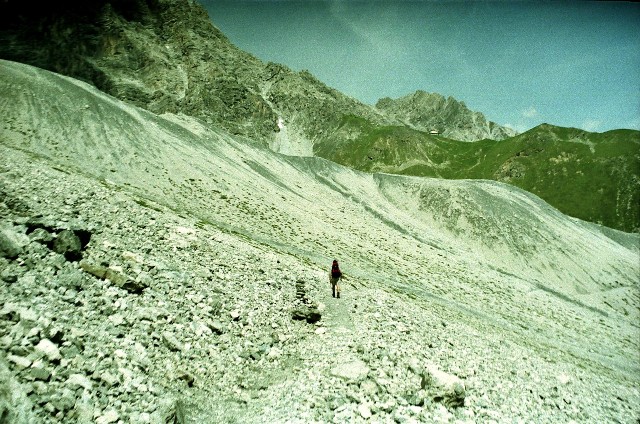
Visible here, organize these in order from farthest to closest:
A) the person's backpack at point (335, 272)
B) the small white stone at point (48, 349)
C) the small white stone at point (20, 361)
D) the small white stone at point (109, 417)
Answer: the person's backpack at point (335, 272)
the small white stone at point (48, 349)
the small white stone at point (109, 417)
the small white stone at point (20, 361)

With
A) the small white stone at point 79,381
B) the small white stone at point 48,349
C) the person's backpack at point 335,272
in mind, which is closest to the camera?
the small white stone at point 79,381

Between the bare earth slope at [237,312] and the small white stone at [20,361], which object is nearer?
the small white stone at [20,361]

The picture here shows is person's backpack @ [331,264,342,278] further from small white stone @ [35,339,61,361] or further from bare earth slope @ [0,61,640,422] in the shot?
small white stone @ [35,339,61,361]

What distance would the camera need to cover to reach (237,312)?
1520 centimetres

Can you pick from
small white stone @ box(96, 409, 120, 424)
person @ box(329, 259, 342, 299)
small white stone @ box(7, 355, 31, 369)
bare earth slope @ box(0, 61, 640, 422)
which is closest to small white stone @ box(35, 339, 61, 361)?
bare earth slope @ box(0, 61, 640, 422)

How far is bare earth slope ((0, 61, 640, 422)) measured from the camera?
10.4m

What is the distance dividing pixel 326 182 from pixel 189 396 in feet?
219

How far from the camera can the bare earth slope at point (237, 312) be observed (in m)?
10.4

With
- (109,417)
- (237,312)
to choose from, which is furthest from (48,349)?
(237,312)

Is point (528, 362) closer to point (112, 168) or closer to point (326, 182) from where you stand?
point (112, 168)

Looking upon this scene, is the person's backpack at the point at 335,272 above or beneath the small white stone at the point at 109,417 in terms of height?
above

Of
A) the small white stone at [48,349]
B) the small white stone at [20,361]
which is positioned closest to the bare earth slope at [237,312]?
the small white stone at [20,361]

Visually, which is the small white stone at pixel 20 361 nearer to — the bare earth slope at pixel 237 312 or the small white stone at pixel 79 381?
the bare earth slope at pixel 237 312

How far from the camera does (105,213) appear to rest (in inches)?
755
